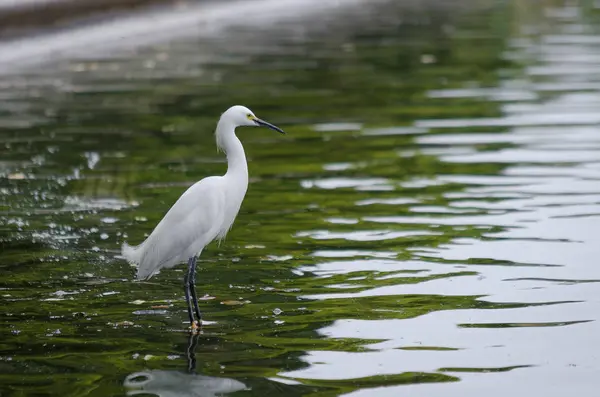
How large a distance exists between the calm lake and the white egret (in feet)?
1.23

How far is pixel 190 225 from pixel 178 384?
5.06ft

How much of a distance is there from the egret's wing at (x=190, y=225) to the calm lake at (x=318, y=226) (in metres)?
0.40

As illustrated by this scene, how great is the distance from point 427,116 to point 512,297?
815 centimetres

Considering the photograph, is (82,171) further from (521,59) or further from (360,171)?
(521,59)

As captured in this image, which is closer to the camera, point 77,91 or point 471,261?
point 471,261

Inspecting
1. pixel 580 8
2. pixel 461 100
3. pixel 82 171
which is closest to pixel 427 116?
pixel 461 100

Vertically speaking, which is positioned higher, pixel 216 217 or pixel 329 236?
pixel 216 217

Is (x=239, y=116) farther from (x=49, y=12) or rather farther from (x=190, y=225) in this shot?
(x=49, y=12)

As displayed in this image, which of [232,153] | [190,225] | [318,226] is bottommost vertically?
[318,226]

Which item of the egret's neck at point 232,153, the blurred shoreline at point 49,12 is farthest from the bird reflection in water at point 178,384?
the blurred shoreline at point 49,12

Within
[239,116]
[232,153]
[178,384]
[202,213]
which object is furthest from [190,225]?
[178,384]

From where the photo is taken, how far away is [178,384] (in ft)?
22.5

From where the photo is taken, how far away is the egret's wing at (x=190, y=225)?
8164mm

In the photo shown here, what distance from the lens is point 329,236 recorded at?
34.6 feet
